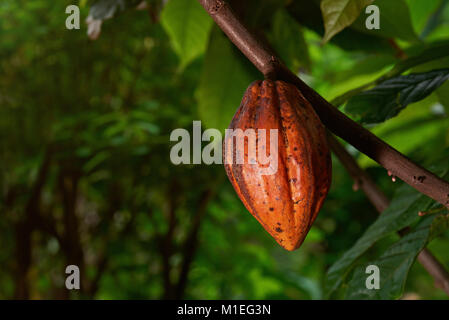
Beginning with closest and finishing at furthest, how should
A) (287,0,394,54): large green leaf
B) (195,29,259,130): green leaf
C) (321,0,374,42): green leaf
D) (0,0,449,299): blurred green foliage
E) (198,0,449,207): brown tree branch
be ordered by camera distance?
(198,0,449,207): brown tree branch
(321,0,374,42): green leaf
(287,0,394,54): large green leaf
(195,29,259,130): green leaf
(0,0,449,299): blurred green foliage

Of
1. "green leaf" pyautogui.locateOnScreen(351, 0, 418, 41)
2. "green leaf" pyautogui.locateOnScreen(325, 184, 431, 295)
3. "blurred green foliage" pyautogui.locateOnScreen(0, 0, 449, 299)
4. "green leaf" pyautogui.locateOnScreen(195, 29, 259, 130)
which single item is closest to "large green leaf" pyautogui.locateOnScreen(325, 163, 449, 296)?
"green leaf" pyautogui.locateOnScreen(325, 184, 431, 295)

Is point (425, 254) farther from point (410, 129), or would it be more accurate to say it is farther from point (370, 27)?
point (410, 129)

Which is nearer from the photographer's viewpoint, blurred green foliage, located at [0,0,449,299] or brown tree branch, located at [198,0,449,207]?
brown tree branch, located at [198,0,449,207]

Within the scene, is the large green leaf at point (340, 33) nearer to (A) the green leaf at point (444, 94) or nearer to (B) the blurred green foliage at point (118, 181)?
(A) the green leaf at point (444, 94)

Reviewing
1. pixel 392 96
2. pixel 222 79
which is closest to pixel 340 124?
pixel 392 96

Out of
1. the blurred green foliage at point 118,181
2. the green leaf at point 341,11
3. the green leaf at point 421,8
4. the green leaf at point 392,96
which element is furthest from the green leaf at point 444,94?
the blurred green foliage at point 118,181

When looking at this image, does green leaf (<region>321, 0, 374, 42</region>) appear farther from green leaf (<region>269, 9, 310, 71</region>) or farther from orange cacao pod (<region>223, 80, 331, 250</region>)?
green leaf (<region>269, 9, 310, 71</region>)

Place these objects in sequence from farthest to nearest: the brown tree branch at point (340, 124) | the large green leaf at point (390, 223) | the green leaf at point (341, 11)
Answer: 1. the large green leaf at point (390, 223)
2. the green leaf at point (341, 11)
3. the brown tree branch at point (340, 124)
